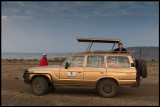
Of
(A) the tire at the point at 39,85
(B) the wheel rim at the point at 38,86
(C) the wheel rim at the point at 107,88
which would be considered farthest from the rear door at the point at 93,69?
(B) the wheel rim at the point at 38,86

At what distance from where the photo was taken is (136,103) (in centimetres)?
793

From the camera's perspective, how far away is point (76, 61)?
364 inches

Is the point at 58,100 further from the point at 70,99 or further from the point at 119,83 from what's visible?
the point at 119,83

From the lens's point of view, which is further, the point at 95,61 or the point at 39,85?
the point at 39,85

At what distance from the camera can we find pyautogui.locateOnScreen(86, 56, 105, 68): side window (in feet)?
29.9

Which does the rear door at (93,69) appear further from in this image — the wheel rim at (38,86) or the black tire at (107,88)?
the wheel rim at (38,86)

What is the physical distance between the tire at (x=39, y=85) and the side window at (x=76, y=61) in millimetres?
1343

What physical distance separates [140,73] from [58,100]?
365cm

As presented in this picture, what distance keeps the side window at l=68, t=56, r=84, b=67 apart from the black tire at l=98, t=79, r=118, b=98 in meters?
1.18

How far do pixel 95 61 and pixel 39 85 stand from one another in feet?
8.54

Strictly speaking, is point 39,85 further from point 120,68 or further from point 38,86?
point 120,68

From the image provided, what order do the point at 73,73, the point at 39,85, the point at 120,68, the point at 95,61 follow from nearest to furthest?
the point at 120,68 < the point at 73,73 < the point at 95,61 < the point at 39,85

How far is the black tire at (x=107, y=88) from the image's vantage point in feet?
29.2

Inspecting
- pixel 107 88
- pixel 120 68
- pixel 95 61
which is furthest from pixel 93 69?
pixel 120 68
